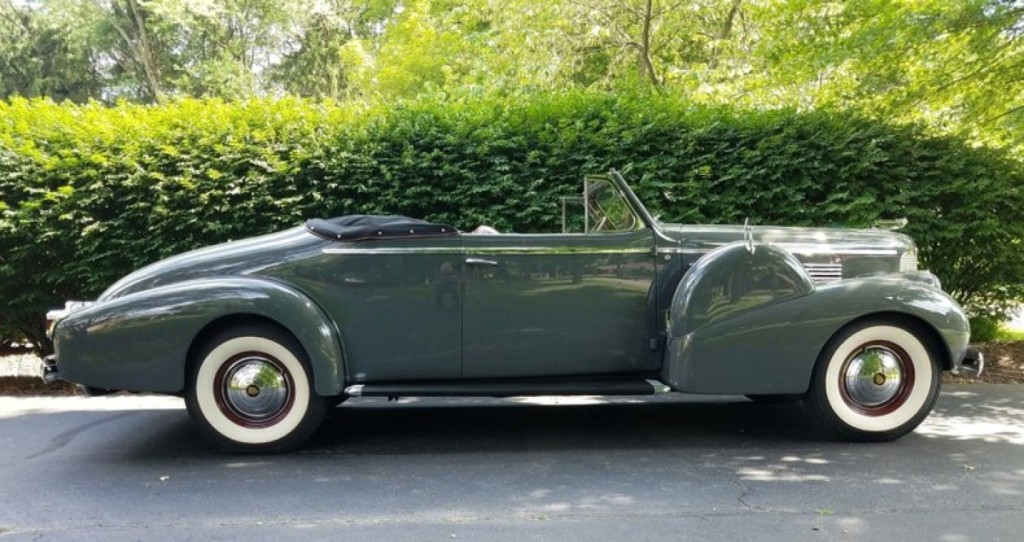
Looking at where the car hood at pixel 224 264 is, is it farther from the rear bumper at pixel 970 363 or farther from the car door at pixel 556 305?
the rear bumper at pixel 970 363

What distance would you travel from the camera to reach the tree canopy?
23.4ft

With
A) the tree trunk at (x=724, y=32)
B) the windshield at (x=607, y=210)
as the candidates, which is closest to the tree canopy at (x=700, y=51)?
the tree trunk at (x=724, y=32)

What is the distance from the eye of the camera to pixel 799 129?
689 cm

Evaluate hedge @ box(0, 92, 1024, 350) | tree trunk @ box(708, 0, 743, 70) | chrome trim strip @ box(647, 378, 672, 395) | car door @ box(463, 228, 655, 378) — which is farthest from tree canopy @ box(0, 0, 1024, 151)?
chrome trim strip @ box(647, 378, 672, 395)

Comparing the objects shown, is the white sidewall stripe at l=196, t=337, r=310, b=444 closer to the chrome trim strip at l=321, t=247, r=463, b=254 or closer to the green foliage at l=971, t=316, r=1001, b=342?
the chrome trim strip at l=321, t=247, r=463, b=254

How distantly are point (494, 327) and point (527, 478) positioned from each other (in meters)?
0.94

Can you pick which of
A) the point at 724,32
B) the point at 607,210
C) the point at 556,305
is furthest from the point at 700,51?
the point at 556,305

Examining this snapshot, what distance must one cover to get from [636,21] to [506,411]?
7910mm

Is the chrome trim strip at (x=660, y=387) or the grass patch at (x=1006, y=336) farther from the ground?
the chrome trim strip at (x=660, y=387)

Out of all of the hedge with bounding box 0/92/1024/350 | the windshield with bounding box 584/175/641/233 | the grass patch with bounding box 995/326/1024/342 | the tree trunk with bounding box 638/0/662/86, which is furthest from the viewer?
the tree trunk with bounding box 638/0/662/86

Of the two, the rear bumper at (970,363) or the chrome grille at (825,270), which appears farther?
the chrome grille at (825,270)

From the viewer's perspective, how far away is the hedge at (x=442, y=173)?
6.47 meters

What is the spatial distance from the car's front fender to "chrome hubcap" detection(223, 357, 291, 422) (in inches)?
9.6

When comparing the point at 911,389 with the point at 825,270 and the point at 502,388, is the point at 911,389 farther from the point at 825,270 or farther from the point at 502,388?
the point at 502,388
